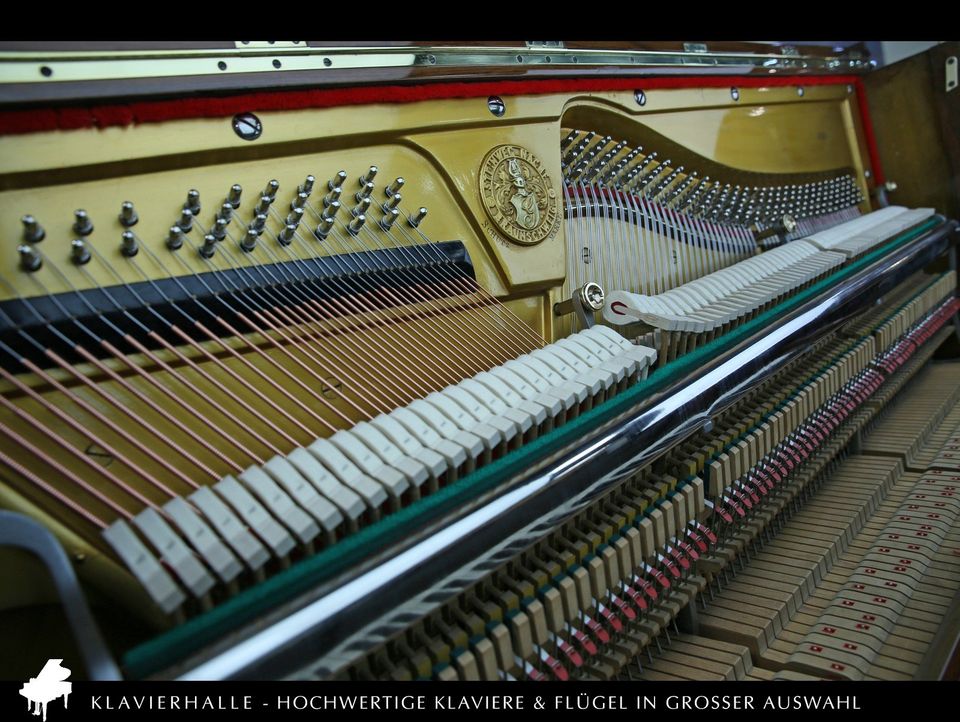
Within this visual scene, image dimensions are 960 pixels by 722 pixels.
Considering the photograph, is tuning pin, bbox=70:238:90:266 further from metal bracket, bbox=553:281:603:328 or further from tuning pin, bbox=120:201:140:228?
metal bracket, bbox=553:281:603:328

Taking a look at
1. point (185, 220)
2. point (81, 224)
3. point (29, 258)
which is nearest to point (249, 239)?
point (185, 220)

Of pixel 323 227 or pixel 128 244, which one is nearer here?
pixel 128 244

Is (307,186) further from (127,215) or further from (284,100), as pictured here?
(127,215)

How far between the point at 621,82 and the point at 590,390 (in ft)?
5.12

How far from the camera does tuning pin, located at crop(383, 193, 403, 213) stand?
75.2 inches

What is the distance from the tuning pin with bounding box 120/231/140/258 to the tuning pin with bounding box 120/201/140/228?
2 centimetres

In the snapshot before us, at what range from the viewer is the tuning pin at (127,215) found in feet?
4.74

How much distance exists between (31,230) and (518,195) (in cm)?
138

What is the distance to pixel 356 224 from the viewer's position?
183cm

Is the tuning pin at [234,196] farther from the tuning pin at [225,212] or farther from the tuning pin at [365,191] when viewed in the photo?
the tuning pin at [365,191]
